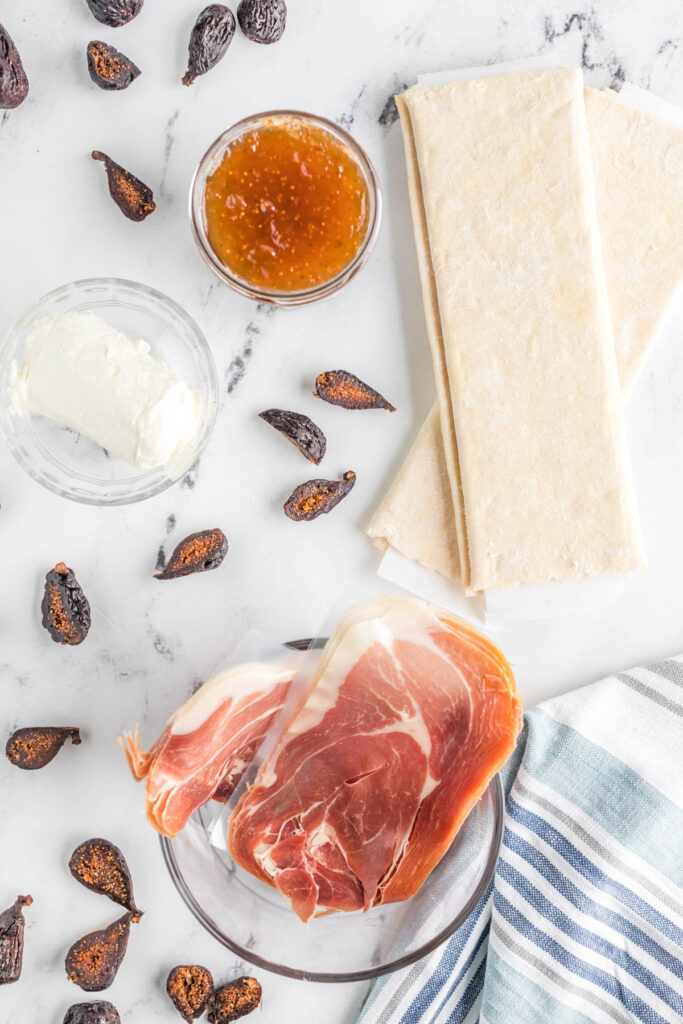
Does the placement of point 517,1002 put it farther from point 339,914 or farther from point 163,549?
point 163,549

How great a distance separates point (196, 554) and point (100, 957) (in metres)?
0.71

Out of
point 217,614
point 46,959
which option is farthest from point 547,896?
point 46,959

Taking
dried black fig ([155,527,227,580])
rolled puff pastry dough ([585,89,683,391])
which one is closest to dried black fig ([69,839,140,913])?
dried black fig ([155,527,227,580])

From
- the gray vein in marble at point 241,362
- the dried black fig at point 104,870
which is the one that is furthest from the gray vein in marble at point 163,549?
the dried black fig at point 104,870

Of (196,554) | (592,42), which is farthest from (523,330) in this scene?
(196,554)

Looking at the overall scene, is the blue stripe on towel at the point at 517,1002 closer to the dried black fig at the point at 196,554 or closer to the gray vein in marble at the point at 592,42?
the dried black fig at the point at 196,554

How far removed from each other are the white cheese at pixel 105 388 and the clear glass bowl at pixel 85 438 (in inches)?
2.1

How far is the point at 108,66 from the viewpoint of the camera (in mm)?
1450

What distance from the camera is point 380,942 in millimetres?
1442

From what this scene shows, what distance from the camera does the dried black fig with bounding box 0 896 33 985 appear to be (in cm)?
151

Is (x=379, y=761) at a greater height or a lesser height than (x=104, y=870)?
greater

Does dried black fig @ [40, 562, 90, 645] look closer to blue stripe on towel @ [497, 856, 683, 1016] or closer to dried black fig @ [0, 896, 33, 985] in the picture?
dried black fig @ [0, 896, 33, 985]

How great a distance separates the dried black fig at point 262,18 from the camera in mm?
1460

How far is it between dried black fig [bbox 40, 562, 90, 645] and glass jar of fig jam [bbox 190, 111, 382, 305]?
1.84 ft
